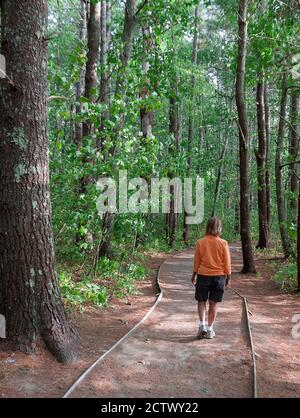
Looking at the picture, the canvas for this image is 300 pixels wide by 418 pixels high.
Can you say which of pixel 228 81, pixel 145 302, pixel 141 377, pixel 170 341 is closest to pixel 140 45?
pixel 145 302

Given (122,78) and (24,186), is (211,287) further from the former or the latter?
(122,78)

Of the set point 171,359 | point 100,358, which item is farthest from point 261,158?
point 100,358

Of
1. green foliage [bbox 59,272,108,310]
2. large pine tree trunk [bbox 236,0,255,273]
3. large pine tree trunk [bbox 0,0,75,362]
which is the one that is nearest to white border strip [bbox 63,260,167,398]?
large pine tree trunk [bbox 0,0,75,362]

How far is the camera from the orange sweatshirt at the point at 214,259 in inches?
258

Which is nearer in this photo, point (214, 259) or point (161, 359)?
point (161, 359)

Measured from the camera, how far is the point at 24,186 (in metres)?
5.32

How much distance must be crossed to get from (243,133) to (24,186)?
29.6ft

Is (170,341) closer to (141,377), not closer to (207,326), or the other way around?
(207,326)

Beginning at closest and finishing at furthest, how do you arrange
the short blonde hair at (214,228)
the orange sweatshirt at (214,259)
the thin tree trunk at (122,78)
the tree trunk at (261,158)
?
1. the orange sweatshirt at (214,259)
2. the short blonde hair at (214,228)
3. the thin tree trunk at (122,78)
4. the tree trunk at (261,158)

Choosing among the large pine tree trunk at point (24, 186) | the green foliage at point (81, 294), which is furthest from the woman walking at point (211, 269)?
the green foliage at point (81, 294)

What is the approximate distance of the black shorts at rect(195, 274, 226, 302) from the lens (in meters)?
6.56

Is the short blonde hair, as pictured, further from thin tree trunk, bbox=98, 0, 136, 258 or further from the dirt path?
thin tree trunk, bbox=98, 0, 136, 258

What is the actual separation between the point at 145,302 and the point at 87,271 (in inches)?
82.4

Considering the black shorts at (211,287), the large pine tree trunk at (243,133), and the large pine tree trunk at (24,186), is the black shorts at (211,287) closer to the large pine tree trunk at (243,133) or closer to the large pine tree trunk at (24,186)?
the large pine tree trunk at (24,186)
